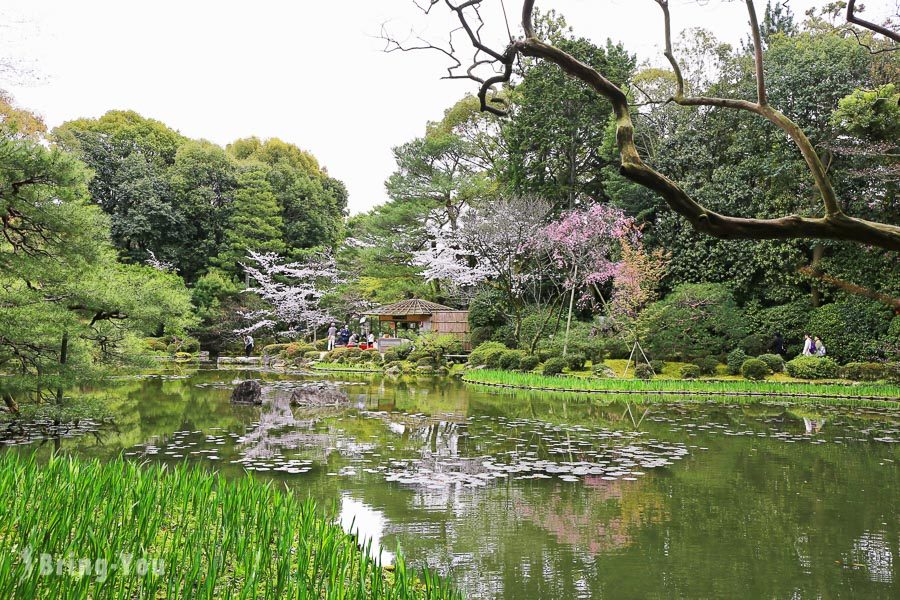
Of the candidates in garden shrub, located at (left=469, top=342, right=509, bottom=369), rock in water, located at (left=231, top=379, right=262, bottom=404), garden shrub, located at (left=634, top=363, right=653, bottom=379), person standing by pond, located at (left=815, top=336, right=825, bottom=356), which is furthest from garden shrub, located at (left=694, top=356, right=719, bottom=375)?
rock in water, located at (left=231, top=379, right=262, bottom=404)

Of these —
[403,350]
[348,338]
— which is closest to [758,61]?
[403,350]

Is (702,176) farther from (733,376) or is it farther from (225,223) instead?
(225,223)

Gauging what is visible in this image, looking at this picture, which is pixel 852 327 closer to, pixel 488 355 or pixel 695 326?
pixel 695 326

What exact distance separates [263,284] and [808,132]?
2046 cm

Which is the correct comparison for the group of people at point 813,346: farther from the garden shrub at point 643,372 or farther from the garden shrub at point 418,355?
the garden shrub at point 418,355

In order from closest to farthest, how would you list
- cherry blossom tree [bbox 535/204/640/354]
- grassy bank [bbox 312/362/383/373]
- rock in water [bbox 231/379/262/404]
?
rock in water [bbox 231/379/262/404]
cherry blossom tree [bbox 535/204/640/354]
grassy bank [bbox 312/362/383/373]

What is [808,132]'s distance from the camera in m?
16.8

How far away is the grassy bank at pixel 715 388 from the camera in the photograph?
12969 mm

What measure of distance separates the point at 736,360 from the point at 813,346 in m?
2.16

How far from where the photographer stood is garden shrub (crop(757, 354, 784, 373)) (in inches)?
618

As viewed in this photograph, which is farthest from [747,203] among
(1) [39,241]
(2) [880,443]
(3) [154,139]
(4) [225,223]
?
(3) [154,139]

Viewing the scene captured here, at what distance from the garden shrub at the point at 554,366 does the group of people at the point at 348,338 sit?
997 cm

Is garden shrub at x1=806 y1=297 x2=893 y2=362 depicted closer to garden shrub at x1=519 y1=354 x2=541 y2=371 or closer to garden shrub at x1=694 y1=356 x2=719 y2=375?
garden shrub at x1=694 y1=356 x2=719 y2=375

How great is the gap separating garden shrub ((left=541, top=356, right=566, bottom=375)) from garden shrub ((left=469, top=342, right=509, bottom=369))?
2128mm
